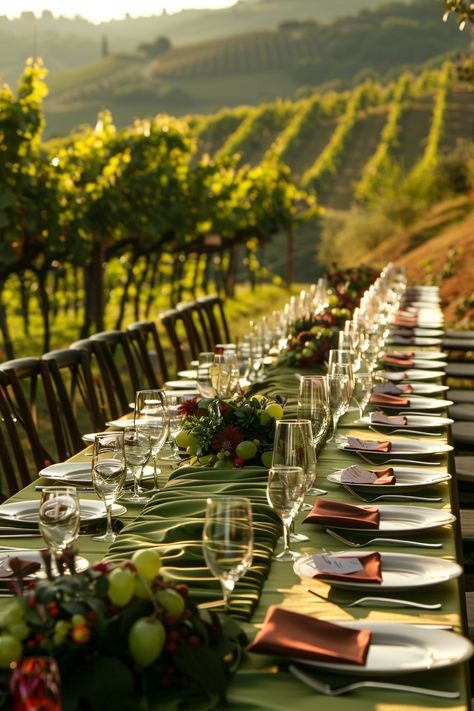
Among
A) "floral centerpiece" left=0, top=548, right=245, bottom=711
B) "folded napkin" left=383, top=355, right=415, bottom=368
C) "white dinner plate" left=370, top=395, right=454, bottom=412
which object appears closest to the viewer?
"floral centerpiece" left=0, top=548, right=245, bottom=711

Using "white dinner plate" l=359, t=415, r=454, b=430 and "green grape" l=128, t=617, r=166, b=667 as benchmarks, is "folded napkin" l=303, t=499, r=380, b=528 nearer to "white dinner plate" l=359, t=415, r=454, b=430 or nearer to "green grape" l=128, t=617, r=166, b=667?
"green grape" l=128, t=617, r=166, b=667

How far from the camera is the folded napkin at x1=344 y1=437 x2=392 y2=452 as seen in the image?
3316 mm

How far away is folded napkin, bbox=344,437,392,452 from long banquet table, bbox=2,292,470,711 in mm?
217

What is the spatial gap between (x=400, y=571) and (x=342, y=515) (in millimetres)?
365

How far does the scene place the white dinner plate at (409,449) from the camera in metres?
3.28

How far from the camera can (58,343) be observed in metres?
13.7

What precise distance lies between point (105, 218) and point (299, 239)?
25.8 meters

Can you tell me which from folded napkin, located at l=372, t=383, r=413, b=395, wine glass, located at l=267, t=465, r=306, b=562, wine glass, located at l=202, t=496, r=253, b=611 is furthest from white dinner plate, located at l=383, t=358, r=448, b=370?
wine glass, located at l=202, t=496, r=253, b=611

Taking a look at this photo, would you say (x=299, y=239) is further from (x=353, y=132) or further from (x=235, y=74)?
(x=235, y=74)

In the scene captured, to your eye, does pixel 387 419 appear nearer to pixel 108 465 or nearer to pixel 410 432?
pixel 410 432

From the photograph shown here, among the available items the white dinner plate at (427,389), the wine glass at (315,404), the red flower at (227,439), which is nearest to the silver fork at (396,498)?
the wine glass at (315,404)

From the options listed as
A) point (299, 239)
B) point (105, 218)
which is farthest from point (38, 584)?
point (299, 239)

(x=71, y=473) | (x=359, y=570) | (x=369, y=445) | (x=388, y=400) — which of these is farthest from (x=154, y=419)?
(x=388, y=400)

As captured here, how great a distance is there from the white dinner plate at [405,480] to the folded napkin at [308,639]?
1.08m
